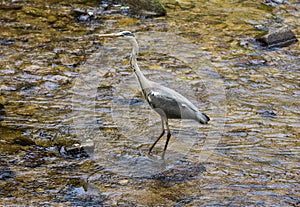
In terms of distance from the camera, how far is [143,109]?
29.4ft

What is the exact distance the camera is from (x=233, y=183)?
22.3 ft

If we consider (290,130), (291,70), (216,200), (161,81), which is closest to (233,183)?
(216,200)

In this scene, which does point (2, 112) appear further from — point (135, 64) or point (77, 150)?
point (135, 64)

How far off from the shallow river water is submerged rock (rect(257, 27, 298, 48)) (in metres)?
0.27

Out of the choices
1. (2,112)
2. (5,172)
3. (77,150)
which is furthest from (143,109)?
(5,172)

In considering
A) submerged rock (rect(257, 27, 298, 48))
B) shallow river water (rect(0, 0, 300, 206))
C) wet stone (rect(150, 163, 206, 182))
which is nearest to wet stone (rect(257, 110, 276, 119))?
shallow river water (rect(0, 0, 300, 206))

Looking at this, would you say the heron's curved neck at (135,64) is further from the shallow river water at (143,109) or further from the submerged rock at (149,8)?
the submerged rock at (149,8)

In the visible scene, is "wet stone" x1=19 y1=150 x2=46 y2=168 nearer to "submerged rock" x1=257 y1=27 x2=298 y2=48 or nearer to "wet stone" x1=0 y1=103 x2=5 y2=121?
"wet stone" x1=0 y1=103 x2=5 y2=121

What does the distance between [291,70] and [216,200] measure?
4.88 metres

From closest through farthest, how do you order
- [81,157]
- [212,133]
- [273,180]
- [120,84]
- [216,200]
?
[216,200], [273,180], [81,157], [212,133], [120,84]

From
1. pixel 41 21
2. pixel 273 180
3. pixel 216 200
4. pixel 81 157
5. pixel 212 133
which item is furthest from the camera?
pixel 41 21

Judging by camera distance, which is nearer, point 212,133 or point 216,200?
point 216,200

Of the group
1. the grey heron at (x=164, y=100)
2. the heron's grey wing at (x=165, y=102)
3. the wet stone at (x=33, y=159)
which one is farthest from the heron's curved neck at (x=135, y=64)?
the wet stone at (x=33, y=159)

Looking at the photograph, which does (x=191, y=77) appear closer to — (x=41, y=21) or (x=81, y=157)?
(x=81, y=157)
